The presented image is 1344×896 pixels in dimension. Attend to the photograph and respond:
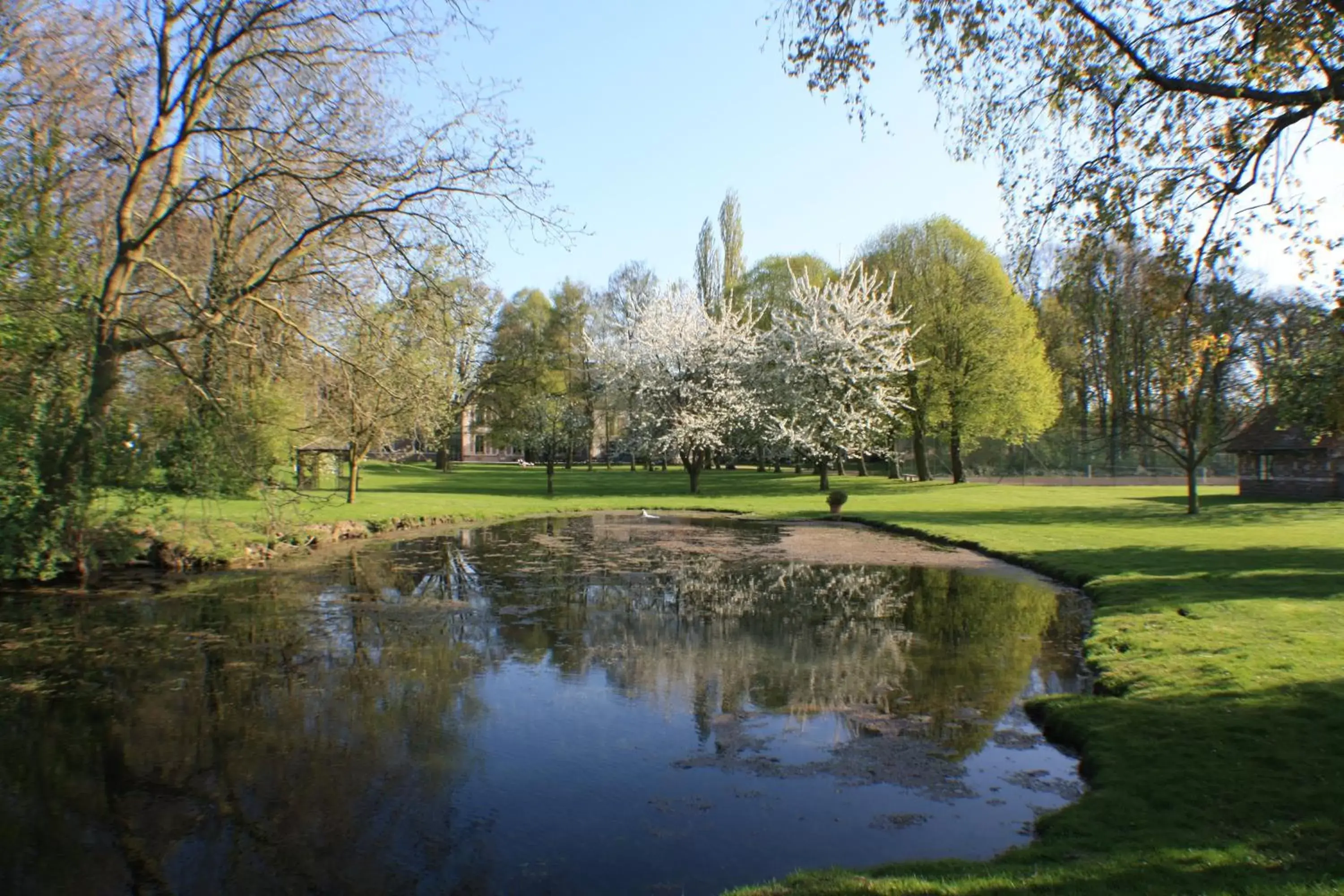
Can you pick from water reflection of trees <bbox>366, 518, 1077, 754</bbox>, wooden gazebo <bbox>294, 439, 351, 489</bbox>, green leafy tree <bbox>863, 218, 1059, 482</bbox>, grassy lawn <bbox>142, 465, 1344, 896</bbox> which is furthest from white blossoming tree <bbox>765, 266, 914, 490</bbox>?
water reflection of trees <bbox>366, 518, 1077, 754</bbox>

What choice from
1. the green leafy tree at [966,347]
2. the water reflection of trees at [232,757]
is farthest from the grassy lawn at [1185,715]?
the green leafy tree at [966,347]

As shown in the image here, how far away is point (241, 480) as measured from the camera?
15734mm

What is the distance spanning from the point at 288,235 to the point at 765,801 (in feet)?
39.0

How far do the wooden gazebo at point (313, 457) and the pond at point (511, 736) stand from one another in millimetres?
14504

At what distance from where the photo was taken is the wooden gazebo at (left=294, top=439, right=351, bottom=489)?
30.5m

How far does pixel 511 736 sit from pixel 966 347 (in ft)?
128

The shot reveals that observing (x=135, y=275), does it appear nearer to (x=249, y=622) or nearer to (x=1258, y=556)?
(x=249, y=622)

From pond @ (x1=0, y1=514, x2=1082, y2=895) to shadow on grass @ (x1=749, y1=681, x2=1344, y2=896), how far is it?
0.49 m

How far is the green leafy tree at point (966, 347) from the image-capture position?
42469mm

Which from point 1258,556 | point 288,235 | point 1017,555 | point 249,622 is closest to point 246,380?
point 288,235

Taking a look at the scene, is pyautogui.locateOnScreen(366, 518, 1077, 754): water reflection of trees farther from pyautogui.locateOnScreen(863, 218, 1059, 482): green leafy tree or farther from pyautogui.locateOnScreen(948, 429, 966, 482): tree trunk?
pyautogui.locateOnScreen(948, 429, 966, 482): tree trunk

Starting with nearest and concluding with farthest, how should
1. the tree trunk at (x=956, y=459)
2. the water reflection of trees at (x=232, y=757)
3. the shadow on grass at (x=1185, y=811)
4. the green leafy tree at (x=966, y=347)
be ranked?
the shadow on grass at (x=1185, y=811), the water reflection of trees at (x=232, y=757), the green leafy tree at (x=966, y=347), the tree trunk at (x=956, y=459)

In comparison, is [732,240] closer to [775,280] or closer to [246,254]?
[775,280]

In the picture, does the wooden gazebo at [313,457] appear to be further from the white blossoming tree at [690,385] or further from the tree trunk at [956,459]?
the tree trunk at [956,459]
